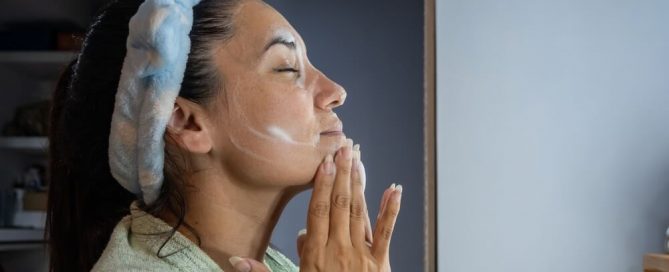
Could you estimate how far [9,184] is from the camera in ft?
7.66

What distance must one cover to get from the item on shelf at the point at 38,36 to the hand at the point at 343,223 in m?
1.61

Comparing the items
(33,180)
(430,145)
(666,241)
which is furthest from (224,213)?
(33,180)

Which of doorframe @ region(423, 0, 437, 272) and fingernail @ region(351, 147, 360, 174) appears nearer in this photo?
fingernail @ region(351, 147, 360, 174)

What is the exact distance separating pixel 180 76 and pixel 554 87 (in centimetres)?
102

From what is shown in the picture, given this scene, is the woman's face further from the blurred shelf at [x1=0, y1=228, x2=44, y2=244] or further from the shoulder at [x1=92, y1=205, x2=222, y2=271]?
the blurred shelf at [x1=0, y1=228, x2=44, y2=244]

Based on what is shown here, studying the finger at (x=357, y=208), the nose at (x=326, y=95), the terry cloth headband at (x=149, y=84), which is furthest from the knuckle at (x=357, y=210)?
the terry cloth headband at (x=149, y=84)

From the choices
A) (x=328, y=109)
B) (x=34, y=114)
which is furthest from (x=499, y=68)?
(x=34, y=114)

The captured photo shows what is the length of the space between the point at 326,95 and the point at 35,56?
1639 mm

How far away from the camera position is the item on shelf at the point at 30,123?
2281mm

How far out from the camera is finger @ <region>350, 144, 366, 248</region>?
838 mm

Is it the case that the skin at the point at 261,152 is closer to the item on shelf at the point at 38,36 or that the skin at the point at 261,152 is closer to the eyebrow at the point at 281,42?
the eyebrow at the point at 281,42

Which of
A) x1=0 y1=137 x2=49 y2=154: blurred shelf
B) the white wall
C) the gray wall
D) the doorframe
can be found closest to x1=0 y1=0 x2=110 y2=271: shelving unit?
x1=0 y1=137 x2=49 y2=154: blurred shelf

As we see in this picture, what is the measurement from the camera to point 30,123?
2297 mm

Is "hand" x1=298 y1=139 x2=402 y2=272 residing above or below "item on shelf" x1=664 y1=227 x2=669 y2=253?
above
